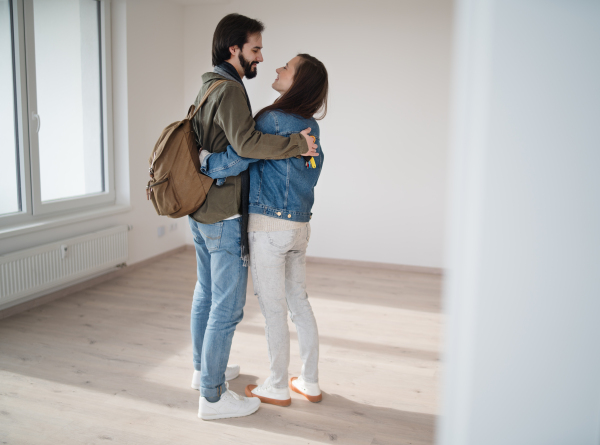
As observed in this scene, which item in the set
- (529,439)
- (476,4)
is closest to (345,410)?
(529,439)

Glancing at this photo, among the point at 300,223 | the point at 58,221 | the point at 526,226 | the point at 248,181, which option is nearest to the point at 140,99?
the point at 58,221

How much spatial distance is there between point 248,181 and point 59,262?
2.23 m

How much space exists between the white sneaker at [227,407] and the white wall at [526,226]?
60.4 inches

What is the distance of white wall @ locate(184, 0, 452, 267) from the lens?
439cm

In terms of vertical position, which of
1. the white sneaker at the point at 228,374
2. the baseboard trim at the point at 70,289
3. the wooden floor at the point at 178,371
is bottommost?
the wooden floor at the point at 178,371

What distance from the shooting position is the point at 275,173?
184cm

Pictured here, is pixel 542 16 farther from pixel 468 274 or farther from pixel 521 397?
pixel 521 397

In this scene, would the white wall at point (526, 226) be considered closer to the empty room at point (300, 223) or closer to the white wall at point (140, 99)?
the empty room at point (300, 223)

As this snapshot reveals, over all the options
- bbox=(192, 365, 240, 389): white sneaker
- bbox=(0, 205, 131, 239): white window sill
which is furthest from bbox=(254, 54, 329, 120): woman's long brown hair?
bbox=(0, 205, 131, 239): white window sill

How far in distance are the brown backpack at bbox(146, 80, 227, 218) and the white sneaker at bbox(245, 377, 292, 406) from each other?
2.92 feet

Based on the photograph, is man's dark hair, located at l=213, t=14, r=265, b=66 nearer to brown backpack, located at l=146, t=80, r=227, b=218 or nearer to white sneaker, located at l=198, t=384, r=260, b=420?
brown backpack, located at l=146, t=80, r=227, b=218

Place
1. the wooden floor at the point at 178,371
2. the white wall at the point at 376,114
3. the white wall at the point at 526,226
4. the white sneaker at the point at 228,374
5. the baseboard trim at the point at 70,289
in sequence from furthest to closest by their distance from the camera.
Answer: the white wall at the point at 376,114
the baseboard trim at the point at 70,289
the white sneaker at the point at 228,374
the wooden floor at the point at 178,371
the white wall at the point at 526,226

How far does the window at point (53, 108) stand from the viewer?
10.6 ft

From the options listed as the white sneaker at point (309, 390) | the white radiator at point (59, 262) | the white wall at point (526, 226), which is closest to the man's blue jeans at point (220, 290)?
the white sneaker at point (309, 390)
